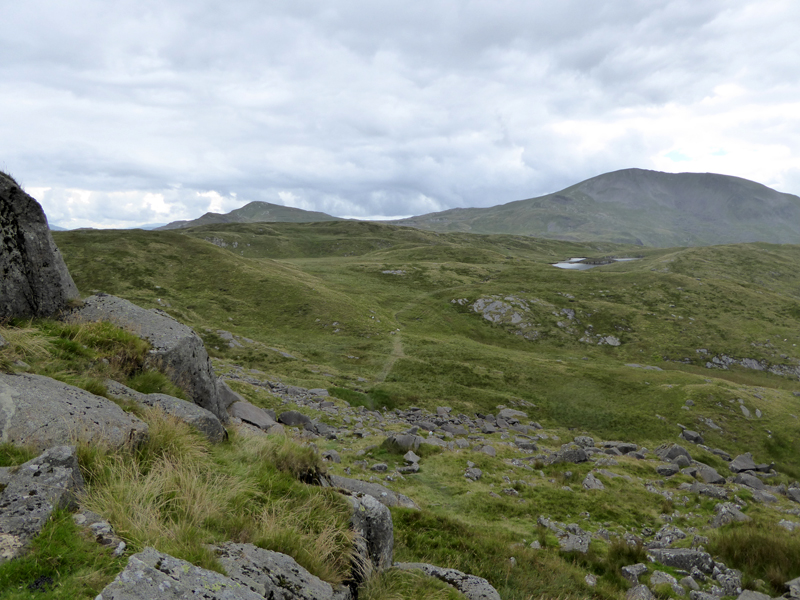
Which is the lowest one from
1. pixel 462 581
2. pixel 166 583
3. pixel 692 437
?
pixel 692 437

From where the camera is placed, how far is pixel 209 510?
623 cm

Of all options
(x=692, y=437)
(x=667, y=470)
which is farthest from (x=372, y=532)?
(x=692, y=437)

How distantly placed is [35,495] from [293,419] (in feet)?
74.0

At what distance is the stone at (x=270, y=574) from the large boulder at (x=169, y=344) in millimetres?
9700

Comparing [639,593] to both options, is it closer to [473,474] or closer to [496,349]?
[473,474]

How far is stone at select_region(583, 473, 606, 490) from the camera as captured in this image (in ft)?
69.7

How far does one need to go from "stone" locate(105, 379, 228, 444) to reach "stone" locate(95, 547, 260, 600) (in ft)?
19.6

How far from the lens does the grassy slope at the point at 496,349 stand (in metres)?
18.4

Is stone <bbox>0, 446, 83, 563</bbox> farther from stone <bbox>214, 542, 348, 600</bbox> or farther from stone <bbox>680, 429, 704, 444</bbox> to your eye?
stone <bbox>680, 429, 704, 444</bbox>

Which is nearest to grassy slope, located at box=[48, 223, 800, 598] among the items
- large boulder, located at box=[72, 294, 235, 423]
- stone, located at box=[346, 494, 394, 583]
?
stone, located at box=[346, 494, 394, 583]

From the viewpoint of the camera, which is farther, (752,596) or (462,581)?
(752,596)

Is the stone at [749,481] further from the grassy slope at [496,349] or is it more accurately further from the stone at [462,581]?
the stone at [462,581]

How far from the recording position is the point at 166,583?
428 cm

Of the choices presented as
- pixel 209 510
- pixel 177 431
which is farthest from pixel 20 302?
pixel 209 510
